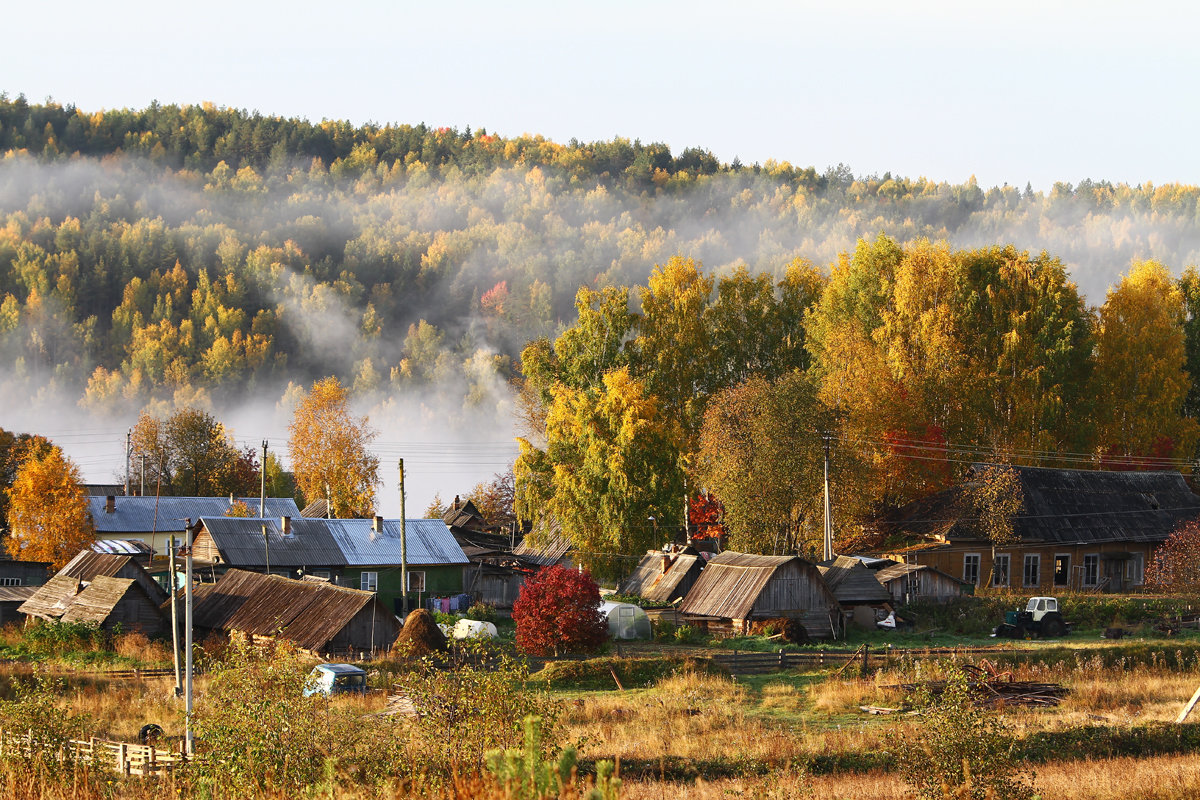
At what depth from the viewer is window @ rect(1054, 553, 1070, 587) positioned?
172ft

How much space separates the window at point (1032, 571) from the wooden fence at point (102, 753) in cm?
4107

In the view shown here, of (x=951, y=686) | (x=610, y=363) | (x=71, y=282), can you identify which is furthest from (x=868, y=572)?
(x=71, y=282)

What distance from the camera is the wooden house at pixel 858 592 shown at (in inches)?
1698

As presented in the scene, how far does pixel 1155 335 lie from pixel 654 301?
1032 inches

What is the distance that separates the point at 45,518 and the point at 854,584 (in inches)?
1453

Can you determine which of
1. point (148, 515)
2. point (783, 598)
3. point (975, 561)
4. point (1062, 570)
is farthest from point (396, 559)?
point (1062, 570)

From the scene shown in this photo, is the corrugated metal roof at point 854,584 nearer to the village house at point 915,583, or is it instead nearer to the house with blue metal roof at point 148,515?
the village house at point 915,583

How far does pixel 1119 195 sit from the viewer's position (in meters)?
176

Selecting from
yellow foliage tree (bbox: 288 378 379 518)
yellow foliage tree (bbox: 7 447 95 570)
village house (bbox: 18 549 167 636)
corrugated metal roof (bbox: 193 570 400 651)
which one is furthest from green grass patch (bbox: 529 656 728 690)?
yellow foliage tree (bbox: 288 378 379 518)

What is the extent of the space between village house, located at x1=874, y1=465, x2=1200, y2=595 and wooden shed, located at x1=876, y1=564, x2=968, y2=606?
3112 mm

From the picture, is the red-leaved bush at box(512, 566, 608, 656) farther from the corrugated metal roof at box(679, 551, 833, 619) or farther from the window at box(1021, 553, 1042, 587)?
the window at box(1021, 553, 1042, 587)

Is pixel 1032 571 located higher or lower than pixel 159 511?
higher

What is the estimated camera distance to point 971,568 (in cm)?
5081

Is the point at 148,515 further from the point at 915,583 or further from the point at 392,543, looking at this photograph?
the point at 915,583
